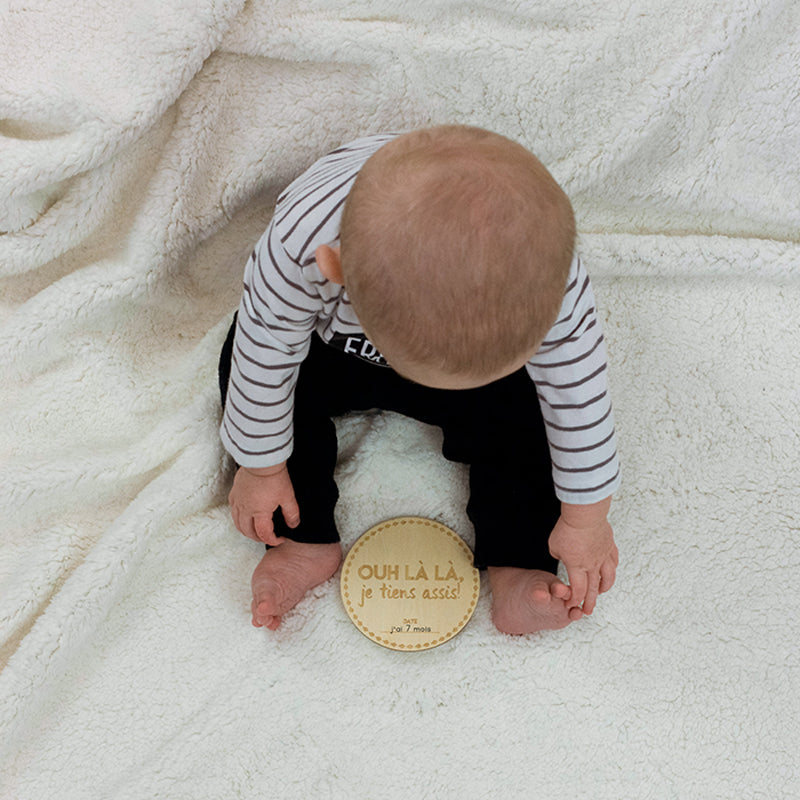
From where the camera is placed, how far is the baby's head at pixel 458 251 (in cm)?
47

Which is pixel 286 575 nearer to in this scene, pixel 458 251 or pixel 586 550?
pixel 586 550

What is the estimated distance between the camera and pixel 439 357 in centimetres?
50

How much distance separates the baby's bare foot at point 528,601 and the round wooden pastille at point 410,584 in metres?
0.03

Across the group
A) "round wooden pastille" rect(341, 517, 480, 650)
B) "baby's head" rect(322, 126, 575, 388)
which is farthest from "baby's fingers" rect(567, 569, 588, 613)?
"baby's head" rect(322, 126, 575, 388)

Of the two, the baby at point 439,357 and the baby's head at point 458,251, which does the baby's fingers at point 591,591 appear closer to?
the baby at point 439,357

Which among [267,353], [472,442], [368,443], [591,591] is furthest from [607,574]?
[267,353]

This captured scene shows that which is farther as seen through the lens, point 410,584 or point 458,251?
point 410,584

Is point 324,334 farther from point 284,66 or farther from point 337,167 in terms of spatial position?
point 284,66

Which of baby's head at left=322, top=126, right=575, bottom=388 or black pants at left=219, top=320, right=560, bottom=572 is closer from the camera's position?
baby's head at left=322, top=126, right=575, bottom=388

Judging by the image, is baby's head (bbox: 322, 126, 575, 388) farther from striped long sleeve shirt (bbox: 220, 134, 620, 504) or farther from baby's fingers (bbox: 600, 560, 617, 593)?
baby's fingers (bbox: 600, 560, 617, 593)

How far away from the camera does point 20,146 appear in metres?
0.77

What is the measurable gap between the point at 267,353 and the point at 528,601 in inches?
13.7

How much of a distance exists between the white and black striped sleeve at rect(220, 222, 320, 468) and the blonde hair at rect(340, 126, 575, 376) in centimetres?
15

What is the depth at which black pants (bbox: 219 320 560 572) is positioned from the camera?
80cm
